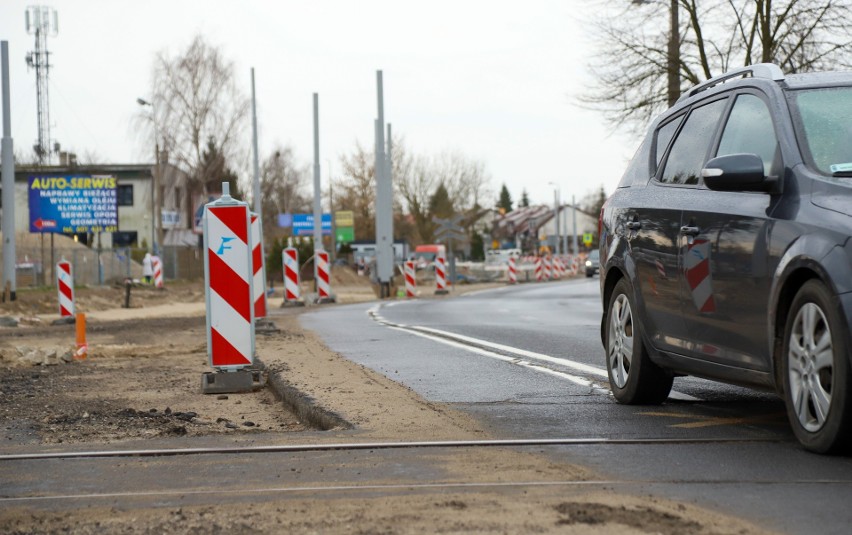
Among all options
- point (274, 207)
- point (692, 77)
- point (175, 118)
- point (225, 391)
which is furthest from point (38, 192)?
point (274, 207)

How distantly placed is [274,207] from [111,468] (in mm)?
119220

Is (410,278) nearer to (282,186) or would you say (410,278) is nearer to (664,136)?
(664,136)

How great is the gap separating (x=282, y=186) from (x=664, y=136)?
104 meters

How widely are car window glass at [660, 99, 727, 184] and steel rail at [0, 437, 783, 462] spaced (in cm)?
153

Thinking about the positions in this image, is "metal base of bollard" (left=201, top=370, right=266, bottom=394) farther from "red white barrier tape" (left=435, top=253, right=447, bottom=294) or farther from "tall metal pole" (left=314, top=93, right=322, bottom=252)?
"tall metal pole" (left=314, top=93, right=322, bottom=252)

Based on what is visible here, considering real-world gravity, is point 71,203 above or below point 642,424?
above

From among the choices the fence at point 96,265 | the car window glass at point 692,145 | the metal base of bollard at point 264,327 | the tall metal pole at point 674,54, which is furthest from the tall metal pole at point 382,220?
the car window glass at point 692,145

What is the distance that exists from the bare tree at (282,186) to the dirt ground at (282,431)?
81323 millimetres

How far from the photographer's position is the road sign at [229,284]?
996 cm

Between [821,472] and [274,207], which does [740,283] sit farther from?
[274,207]

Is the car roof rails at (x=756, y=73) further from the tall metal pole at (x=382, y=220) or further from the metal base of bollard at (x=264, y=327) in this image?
the tall metal pole at (x=382, y=220)

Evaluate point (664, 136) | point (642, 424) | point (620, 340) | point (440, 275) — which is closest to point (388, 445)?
point (642, 424)

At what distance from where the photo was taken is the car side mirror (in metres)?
5.82

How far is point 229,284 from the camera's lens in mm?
10070
